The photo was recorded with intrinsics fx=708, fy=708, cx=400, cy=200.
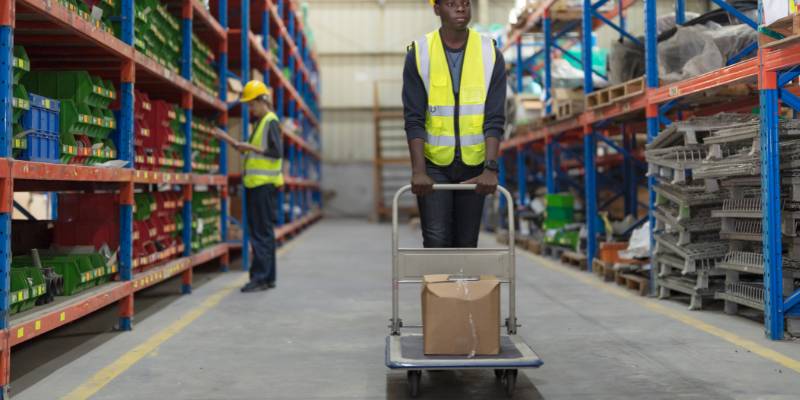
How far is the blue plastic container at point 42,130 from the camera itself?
401cm

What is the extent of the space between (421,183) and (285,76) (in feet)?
36.2

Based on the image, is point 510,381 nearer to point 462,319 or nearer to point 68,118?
point 462,319

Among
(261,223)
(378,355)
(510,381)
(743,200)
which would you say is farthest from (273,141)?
(510,381)

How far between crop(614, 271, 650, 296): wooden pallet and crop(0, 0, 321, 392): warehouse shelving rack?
173 inches

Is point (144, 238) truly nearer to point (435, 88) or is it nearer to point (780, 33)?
point (435, 88)

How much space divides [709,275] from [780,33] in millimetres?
2131

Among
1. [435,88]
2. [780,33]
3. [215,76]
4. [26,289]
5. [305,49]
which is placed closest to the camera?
[435,88]

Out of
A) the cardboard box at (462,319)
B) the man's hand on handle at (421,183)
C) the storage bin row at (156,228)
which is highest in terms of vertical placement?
the man's hand on handle at (421,183)

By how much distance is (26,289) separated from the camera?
397 cm

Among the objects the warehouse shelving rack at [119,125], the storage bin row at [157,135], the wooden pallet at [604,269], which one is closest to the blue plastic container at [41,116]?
the warehouse shelving rack at [119,125]

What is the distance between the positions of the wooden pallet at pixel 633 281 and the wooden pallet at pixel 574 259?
130cm

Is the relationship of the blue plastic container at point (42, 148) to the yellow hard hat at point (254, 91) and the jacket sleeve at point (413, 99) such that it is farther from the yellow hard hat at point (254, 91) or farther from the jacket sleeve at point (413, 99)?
the yellow hard hat at point (254, 91)

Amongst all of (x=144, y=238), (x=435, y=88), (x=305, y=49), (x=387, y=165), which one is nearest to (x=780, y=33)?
(x=435, y=88)

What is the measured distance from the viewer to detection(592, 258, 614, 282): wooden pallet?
7.88 meters
